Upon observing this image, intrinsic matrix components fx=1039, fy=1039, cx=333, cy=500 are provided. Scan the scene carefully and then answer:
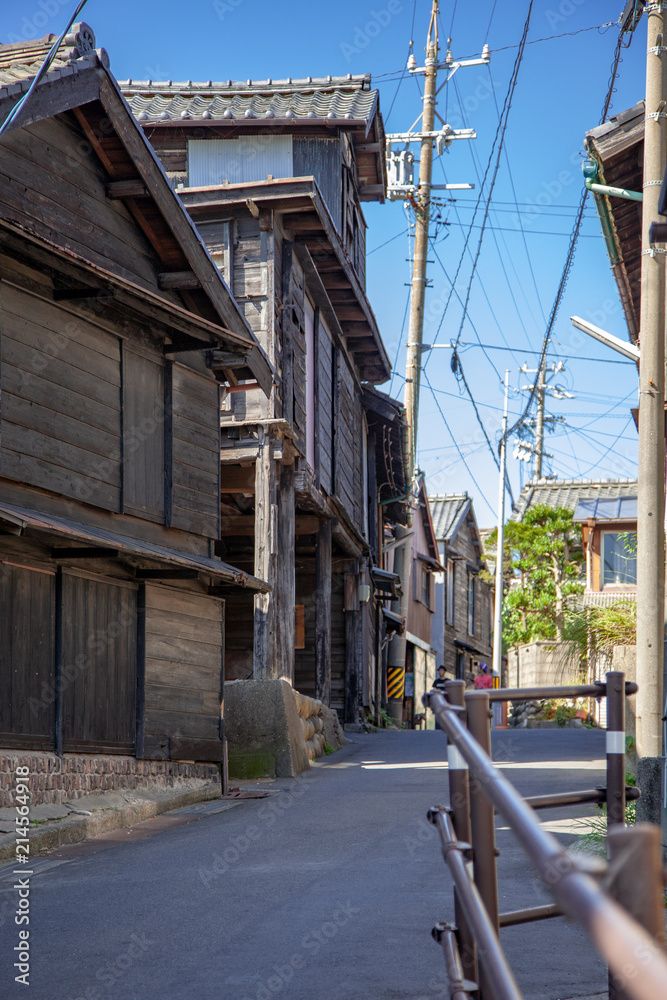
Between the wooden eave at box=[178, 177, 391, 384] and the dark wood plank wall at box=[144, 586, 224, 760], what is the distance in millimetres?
6144

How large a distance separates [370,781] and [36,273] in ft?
23.2

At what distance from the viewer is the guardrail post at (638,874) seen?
1674 mm

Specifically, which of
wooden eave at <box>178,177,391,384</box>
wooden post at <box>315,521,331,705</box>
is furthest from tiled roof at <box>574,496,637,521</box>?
wooden post at <box>315,521,331,705</box>

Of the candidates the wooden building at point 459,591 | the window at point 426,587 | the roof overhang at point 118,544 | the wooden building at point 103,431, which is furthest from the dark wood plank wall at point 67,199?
the wooden building at point 459,591

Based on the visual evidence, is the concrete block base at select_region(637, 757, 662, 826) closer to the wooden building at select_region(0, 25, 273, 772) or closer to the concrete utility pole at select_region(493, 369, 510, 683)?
the wooden building at select_region(0, 25, 273, 772)

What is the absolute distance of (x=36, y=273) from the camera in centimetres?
1045

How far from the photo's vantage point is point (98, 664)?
36.0 ft

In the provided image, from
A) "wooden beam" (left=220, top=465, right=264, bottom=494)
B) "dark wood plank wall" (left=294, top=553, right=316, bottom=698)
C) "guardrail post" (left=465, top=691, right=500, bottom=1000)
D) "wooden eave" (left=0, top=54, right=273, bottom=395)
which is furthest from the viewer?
"dark wood plank wall" (left=294, top=553, right=316, bottom=698)

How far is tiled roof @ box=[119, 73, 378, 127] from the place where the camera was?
1841 centimetres

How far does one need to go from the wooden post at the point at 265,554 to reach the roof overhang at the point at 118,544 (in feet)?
4.88

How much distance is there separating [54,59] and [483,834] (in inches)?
392

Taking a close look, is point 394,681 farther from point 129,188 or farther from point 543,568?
point 129,188

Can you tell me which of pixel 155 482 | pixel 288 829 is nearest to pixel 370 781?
pixel 288 829

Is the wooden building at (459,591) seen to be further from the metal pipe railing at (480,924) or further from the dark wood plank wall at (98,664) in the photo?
the metal pipe railing at (480,924)
